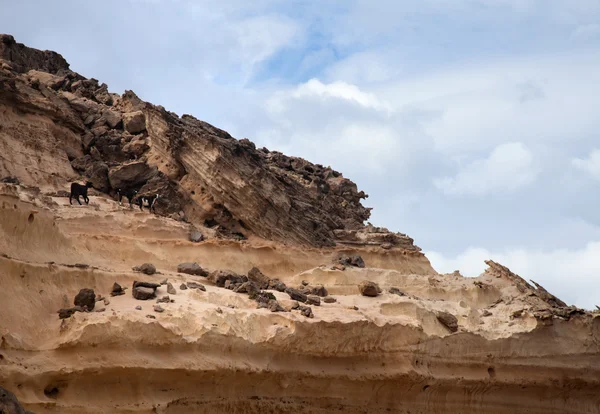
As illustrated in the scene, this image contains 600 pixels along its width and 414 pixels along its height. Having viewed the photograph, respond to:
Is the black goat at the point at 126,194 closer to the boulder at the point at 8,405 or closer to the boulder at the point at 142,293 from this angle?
the boulder at the point at 142,293

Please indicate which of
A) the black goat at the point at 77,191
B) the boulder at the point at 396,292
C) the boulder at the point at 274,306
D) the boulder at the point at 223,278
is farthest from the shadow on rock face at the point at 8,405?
the boulder at the point at 396,292

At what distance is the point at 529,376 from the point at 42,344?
10.7 meters

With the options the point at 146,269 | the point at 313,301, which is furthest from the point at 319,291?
the point at 146,269

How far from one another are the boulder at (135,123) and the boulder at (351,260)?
634 centimetres

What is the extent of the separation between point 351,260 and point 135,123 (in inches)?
269

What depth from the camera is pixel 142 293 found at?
13.1 metres

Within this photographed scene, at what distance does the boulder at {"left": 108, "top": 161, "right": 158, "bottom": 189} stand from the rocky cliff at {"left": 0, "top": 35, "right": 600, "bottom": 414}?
0.18 ft

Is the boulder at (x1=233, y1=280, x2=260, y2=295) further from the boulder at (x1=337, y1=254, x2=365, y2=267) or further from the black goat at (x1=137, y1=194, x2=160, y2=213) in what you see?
the boulder at (x1=337, y1=254, x2=365, y2=267)

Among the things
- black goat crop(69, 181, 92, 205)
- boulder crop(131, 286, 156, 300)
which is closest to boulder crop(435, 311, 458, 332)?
boulder crop(131, 286, 156, 300)

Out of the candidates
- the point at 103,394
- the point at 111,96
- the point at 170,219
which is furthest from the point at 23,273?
the point at 111,96

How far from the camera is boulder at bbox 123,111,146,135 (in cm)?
2208

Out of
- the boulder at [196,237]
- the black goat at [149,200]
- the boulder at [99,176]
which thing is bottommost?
the boulder at [196,237]

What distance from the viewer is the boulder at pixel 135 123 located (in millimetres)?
22078

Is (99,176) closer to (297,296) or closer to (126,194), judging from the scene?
(126,194)
